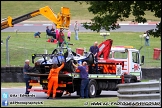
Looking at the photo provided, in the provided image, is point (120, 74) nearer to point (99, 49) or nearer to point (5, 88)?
point (99, 49)

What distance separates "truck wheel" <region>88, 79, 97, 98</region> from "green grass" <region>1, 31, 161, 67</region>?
31.1 feet

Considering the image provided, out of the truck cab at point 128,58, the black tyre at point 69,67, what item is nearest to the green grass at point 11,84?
the truck cab at point 128,58

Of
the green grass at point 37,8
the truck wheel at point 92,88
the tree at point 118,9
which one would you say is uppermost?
the green grass at point 37,8

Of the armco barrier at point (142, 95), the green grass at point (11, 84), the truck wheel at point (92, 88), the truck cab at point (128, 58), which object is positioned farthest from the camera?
the green grass at point (11, 84)

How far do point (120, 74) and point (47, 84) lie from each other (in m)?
3.54

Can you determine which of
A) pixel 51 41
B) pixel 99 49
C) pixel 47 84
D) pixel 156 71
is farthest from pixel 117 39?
pixel 47 84

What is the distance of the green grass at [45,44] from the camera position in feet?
113

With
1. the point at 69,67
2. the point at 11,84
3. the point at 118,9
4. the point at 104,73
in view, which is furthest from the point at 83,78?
the point at 11,84

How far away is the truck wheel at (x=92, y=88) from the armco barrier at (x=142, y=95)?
→ 656cm

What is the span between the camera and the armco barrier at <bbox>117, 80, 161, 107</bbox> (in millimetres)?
15625

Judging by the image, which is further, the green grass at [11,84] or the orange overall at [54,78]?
the green grass at [11,84]

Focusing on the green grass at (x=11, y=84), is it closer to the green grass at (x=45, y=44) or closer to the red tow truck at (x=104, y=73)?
the green grass at (x=45, y=44)

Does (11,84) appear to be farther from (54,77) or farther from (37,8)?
(37,8)

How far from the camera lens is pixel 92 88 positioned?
24250 mm
